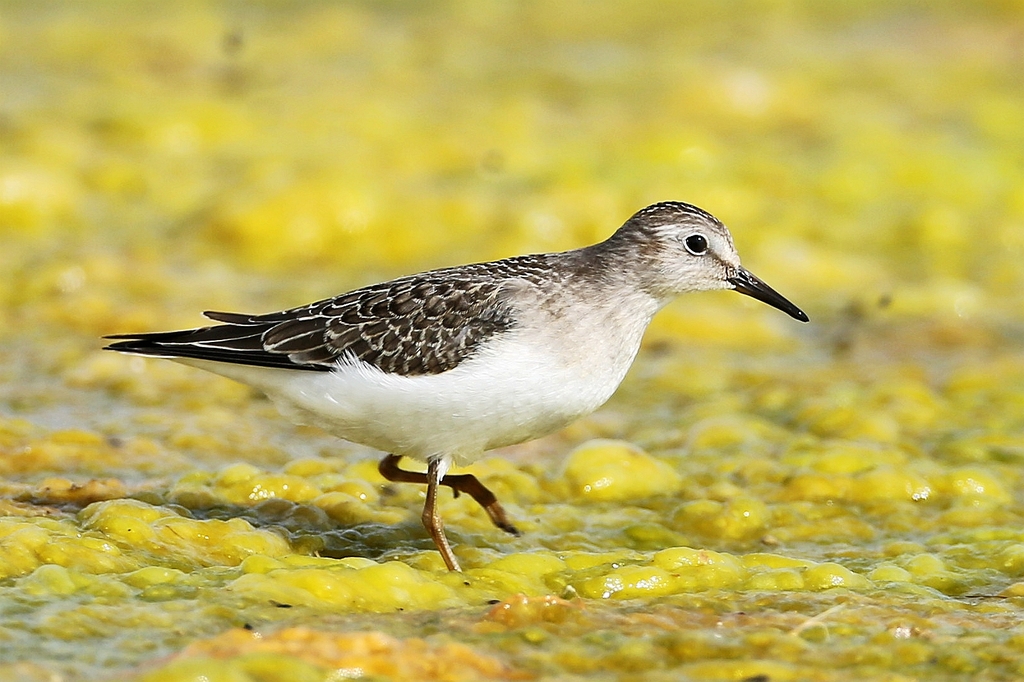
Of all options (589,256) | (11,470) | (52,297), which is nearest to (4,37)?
(52,297)

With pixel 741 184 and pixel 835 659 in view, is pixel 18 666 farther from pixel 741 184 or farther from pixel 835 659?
pixel 741 184

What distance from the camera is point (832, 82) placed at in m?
10.7

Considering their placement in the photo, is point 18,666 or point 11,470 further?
point 11,470

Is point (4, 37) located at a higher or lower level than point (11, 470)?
higher

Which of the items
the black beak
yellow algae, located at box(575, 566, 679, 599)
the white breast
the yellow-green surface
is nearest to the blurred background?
the yellow-green surface

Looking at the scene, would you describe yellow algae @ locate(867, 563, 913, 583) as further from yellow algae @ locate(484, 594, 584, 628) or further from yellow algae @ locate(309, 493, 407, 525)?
yellow algae @ locate(309, 493, 407, 525)

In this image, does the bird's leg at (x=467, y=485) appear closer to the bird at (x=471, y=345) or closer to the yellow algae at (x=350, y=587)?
the bird at (x=471, y=345)

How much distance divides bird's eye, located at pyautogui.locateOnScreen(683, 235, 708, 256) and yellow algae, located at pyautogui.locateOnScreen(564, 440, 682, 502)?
3.42 feet

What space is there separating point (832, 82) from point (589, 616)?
25.4 ft

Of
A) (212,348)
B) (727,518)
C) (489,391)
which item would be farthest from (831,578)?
(212,348)

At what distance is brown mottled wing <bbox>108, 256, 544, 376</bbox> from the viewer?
4.72 meters

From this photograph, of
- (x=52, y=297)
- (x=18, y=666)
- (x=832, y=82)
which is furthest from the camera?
(x=832, y=82)

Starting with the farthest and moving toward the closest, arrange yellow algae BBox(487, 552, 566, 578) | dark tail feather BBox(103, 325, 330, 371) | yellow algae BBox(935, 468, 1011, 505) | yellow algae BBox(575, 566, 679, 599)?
yellow algae BBox(935, 468, 1011, 505) < dark tail feather BBox(103, 325, 330, 371) < yellow algae BBox(487, 552, 566, 578) < yellow algae BBox(575, 566, 679, 599)

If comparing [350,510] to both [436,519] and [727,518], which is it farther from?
[727,518]
